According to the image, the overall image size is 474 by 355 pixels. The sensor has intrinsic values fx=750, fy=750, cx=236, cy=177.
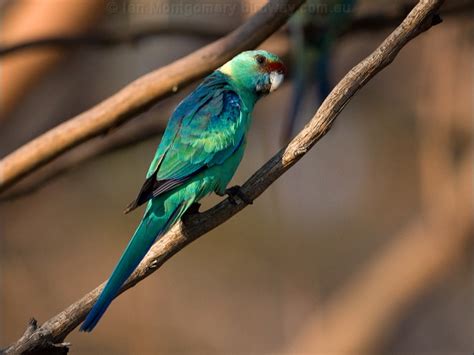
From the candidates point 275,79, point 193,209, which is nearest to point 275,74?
point 275,79

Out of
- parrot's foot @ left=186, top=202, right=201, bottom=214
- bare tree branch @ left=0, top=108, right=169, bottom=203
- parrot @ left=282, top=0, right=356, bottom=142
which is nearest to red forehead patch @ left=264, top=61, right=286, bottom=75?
→ parrot's foot @ left=186, top=202, right=201, bottom=214

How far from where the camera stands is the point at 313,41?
11.9 ft

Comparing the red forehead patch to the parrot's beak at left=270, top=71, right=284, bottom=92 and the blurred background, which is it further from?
the blurred background

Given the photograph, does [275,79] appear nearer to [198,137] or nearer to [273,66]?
[273,66]

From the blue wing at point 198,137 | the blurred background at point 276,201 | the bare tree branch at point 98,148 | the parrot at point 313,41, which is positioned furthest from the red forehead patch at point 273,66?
the bare tree branch at point 98,148

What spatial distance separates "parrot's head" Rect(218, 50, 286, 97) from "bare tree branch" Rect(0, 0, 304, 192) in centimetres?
4

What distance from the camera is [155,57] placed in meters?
4.41

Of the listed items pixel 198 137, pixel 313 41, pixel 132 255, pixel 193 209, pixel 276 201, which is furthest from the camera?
pixel 276 201

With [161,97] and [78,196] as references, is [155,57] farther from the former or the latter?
[161,97]

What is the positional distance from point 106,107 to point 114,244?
88.5 inches

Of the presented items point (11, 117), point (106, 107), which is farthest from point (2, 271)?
point (106, 107)

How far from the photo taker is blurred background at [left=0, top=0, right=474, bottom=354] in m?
3.55

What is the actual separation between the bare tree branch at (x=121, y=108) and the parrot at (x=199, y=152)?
0.26 feet

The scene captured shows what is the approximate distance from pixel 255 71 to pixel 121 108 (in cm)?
47
